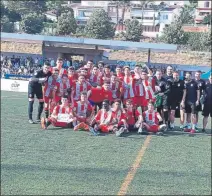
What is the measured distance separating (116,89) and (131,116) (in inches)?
29.0

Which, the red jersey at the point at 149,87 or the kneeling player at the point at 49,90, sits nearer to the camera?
the red jersey at the point at 149,87

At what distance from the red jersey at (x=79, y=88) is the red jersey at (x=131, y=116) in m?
1.07

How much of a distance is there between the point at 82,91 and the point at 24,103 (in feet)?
17.2

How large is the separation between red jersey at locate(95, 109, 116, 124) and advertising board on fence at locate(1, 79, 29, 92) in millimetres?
10429

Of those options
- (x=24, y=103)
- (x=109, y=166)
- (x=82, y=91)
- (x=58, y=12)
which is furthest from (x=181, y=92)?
(x=58, y=12)

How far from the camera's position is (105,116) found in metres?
10.3

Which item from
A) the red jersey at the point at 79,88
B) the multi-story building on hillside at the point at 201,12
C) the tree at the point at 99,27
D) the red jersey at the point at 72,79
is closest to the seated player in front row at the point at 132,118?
the red jersey at the point at 79,88

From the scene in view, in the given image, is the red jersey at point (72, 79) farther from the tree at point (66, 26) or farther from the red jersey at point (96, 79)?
the tree at point (66, 26)

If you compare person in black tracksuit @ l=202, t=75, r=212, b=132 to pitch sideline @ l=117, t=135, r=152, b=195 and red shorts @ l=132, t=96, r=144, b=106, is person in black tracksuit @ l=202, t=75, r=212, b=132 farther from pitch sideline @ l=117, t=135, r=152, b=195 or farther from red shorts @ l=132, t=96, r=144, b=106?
pitch sideline @ l=117, t=135, r=152, b=195

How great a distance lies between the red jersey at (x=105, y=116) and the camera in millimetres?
10312

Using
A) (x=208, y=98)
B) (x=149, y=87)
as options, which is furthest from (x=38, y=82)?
(x=208, y=98)

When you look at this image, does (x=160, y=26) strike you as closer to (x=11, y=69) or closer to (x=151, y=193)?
(x=11, y=69)

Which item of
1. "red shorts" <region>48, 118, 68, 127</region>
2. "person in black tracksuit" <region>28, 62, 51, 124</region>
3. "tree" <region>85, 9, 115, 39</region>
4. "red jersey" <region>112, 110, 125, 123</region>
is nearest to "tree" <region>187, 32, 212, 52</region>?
"tree" <region>85, 9, 115, 39</region>

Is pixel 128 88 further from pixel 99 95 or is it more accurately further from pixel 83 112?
pixel 83 112
